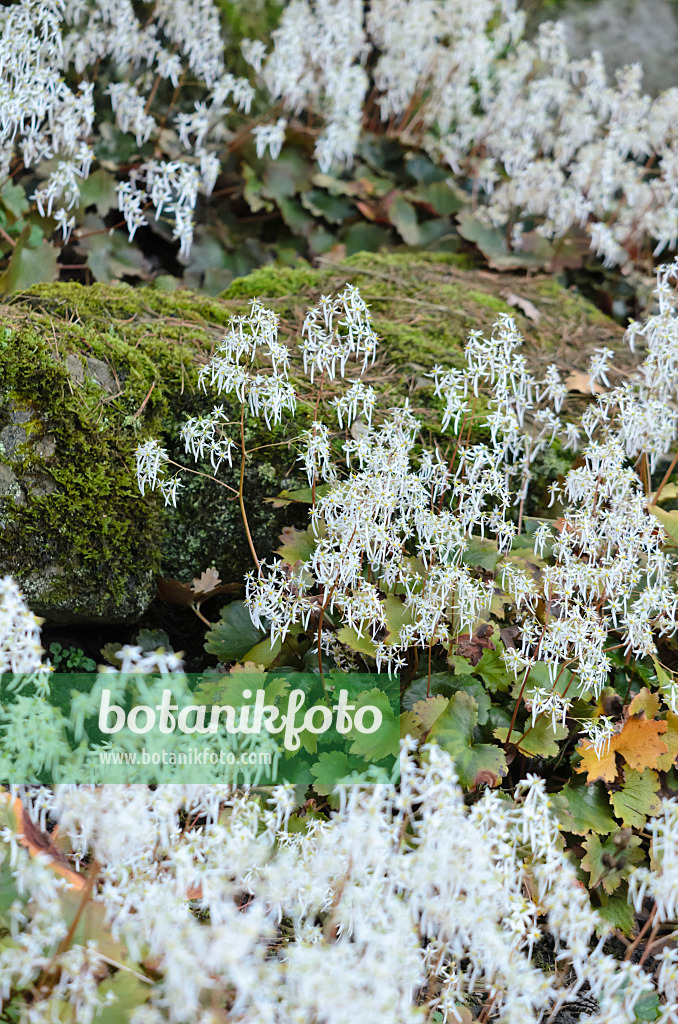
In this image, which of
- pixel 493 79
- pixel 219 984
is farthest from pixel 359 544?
pixel 493 79

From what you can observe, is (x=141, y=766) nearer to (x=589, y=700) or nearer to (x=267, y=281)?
→ (x=589, y=700)

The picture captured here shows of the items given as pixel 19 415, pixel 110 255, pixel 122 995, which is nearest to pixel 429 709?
pixel 122 995

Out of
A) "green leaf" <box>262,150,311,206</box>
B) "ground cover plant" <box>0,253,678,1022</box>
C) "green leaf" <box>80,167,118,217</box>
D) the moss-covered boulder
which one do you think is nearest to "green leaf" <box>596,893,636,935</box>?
"ground cover plant" <box>0,253,678,1022</box>

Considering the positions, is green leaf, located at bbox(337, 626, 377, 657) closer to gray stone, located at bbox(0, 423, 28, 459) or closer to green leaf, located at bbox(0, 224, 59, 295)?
gray stone, located at bbox(0, 423, 28, 459)

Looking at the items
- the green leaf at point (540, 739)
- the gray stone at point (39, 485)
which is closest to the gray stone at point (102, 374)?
the gray stone at point (39, 485)

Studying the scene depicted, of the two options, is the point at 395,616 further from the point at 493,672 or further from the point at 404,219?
the point at 404,219

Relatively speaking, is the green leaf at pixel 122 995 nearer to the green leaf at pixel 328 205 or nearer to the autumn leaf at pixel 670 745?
the autumn leaf at pixel 670 745

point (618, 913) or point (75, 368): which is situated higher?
point (75, 368)
